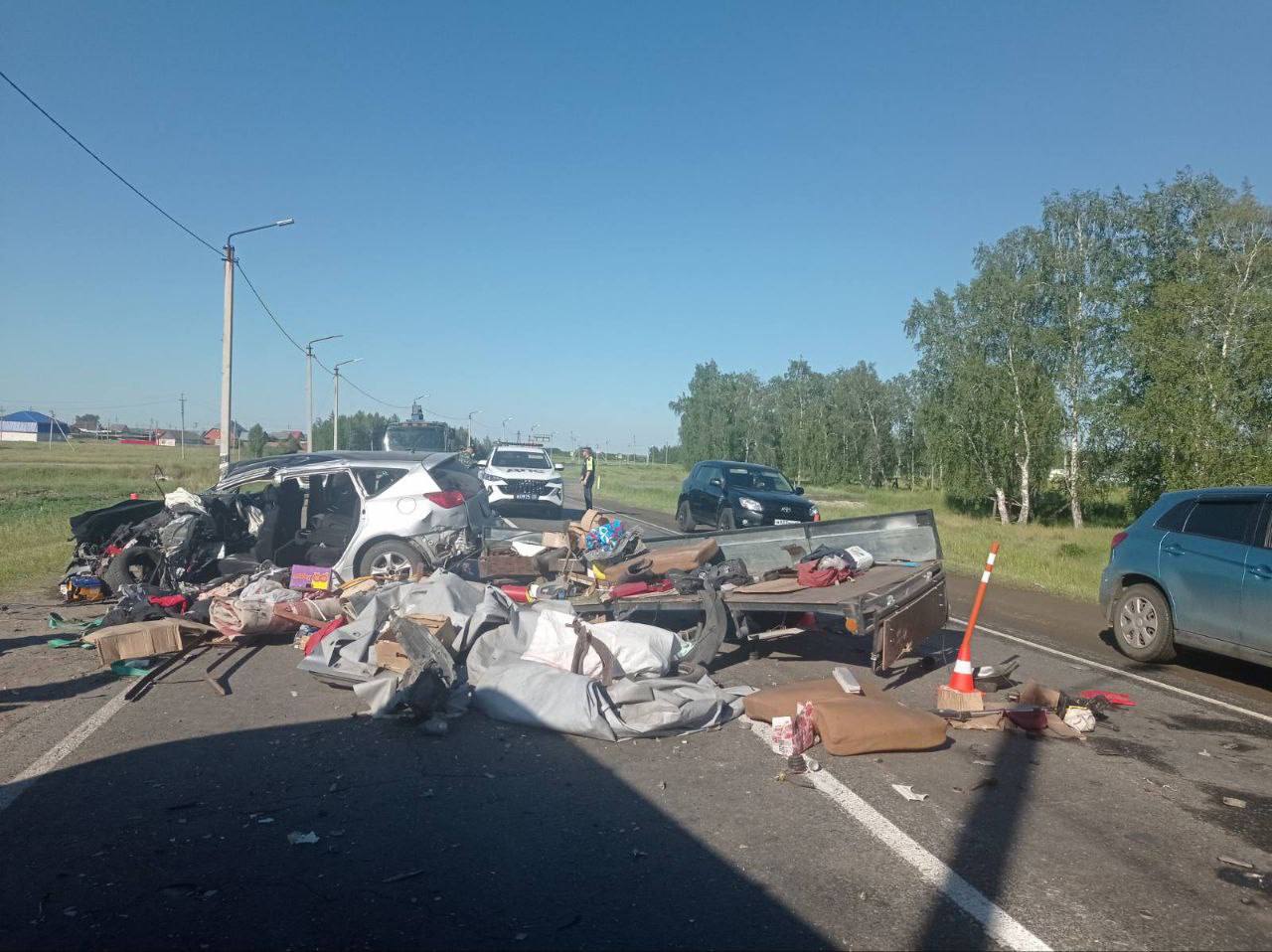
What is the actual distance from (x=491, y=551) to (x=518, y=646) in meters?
3.82

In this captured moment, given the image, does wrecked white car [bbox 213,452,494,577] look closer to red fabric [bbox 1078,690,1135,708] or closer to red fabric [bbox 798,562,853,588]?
red fabric [bbox 798,562,853,588]

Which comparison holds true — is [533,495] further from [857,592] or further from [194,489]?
[857,592]

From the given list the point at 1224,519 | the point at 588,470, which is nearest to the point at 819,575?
the point at 1224,519

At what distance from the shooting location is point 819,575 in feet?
25.6

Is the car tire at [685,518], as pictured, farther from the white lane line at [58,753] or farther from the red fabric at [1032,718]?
the white lane line at [58,753]

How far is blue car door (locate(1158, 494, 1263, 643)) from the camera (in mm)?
8023

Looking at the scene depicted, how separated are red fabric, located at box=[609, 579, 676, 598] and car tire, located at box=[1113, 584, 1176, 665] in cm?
483

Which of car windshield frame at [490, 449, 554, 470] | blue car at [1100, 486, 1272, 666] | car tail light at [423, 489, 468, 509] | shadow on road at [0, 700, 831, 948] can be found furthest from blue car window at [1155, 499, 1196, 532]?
car windshield frame at [490, 449, 554, 470]

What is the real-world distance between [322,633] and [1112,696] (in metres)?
6.70

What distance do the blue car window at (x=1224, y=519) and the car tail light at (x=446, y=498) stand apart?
779cm

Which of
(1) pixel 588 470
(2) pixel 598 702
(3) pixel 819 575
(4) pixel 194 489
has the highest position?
(1) pixel 588 470

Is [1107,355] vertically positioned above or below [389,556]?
above

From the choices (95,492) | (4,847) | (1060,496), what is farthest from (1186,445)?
(95,492)

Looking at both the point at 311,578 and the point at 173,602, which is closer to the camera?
the point at 173,602
